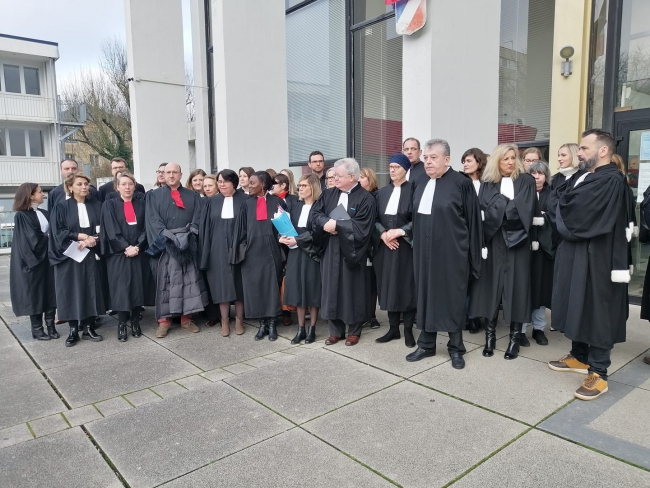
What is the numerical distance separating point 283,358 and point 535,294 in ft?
8.20

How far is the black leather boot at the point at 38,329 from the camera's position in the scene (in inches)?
219

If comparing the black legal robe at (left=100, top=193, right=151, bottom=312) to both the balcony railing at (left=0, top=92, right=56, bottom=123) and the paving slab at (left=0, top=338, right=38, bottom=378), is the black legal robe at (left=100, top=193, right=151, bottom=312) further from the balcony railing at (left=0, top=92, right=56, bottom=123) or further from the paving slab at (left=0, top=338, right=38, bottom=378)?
the balcony railing at (left=0, top=92, right=56, bottom=123)

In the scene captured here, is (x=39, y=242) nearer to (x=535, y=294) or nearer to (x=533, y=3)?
(x=535, y=294)

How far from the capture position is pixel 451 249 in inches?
166

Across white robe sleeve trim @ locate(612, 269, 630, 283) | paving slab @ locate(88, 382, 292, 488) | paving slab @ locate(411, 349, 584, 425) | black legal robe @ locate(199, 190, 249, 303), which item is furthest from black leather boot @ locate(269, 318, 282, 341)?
white robe sleeve trim @ locate(612, 269, 630, 283)

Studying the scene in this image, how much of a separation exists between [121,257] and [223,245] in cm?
116

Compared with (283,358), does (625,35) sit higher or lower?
higher

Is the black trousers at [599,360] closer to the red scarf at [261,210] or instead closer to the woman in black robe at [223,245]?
the red scarf at [261,210]

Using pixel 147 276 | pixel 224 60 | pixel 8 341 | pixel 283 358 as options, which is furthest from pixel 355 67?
pixel 8 341

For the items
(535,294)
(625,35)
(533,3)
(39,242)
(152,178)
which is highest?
(533,3)

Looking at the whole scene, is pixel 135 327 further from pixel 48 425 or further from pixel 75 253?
pixel 48 425

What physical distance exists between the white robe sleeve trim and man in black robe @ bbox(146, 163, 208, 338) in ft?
13.4

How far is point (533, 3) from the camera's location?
7176 millimetres

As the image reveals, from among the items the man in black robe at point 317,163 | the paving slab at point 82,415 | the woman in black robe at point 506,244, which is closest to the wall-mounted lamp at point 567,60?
the woman in black robe at point 506,244
